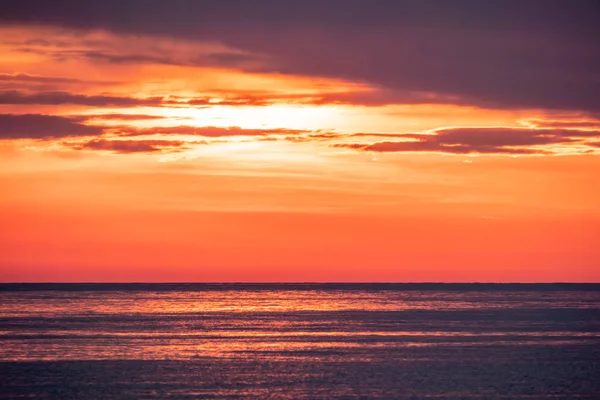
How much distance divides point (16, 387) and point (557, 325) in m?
49.4

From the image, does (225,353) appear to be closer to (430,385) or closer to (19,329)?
(430,385)

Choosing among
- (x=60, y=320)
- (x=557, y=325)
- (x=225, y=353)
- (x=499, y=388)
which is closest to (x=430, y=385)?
(x=499, y=388)

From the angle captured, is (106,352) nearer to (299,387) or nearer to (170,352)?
(170,352)

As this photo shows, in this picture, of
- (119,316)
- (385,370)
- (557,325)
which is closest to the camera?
(385,370)

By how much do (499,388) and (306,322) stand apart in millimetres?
46227

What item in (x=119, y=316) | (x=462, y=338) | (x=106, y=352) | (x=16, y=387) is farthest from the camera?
(x=119, y=316)

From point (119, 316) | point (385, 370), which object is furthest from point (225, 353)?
point (119, 316)

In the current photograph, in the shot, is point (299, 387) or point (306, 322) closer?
point (299, 387)

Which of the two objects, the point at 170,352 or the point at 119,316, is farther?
the point at 119,316

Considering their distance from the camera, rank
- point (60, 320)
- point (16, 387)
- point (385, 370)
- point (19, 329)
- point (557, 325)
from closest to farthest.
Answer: point (16, 387) < point (385, 370) < point (19, 329) < point (557, 325) < point (60, 320)

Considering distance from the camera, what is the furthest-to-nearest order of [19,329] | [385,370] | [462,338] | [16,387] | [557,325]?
[557,325], [19,329], [462,338], [385,370], [16,387]

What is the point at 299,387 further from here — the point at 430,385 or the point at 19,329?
the point at 19,329

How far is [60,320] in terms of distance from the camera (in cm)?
8731

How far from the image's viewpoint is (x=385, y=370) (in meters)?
49.4
